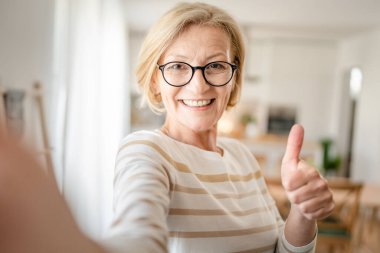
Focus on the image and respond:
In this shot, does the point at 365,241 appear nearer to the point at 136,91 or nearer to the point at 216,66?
the point at 136,91

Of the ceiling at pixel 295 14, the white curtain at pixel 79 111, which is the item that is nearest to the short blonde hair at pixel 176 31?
the white curtain at pixel 79 111

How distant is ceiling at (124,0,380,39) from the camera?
448 cm

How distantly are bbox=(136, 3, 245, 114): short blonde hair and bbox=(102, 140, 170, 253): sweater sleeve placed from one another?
0.19 meters

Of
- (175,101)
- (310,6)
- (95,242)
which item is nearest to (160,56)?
(175,101)

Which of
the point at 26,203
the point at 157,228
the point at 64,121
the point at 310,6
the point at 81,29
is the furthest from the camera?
the point at 310,6

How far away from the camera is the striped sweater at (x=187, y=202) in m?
0.42

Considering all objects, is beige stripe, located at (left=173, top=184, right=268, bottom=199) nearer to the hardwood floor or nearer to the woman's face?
the woman's face

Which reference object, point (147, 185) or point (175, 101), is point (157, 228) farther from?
point (175, 101)

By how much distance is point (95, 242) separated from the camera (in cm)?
34

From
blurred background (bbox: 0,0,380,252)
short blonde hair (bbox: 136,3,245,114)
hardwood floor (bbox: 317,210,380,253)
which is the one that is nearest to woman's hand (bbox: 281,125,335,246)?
short blonde hair (bbox: 136,3,245,114)

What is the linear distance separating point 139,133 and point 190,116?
115 mm

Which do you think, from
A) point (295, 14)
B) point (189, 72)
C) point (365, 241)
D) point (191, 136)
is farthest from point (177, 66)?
point (295, 14)

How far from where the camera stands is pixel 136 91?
1702 millimetres

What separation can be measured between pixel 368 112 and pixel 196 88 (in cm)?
557
